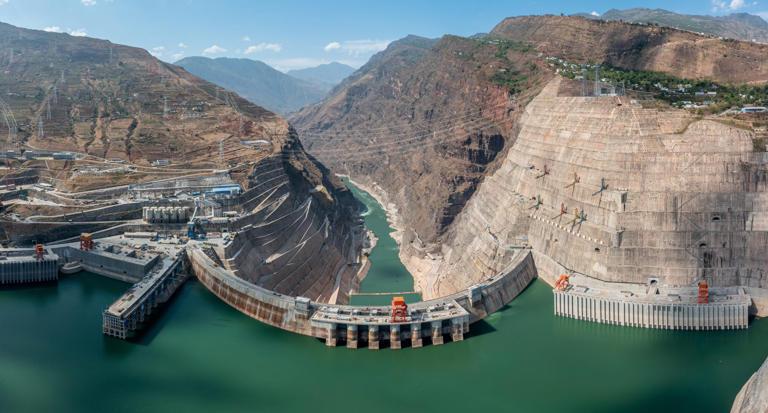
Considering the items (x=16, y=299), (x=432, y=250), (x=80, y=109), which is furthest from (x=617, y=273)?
(x=80, y=109)

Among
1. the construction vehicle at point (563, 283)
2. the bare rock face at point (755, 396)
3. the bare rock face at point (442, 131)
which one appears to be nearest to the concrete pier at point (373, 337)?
the construction vehicle at point (563, 283)

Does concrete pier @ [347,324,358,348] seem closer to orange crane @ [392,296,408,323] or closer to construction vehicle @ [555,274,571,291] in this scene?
orange crane @ [392,296,408,323]

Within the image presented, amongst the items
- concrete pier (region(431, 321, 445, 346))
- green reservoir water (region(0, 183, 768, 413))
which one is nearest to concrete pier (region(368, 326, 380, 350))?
green reservoir water (region(0, 183, 768, 413))

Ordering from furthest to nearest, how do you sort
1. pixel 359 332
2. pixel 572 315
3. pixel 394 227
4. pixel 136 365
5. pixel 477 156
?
1. pixel 394 227
2. pixel 477 156
3. pixel 572 315
4. pixel 359 332
5. pixel 136 365

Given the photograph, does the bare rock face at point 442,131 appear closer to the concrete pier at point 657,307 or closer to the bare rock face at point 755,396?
the concrete pier at point 657,307

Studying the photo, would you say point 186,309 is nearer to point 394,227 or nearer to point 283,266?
point 283,266

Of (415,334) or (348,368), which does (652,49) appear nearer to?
(415,334)

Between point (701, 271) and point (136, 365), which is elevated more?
point (701, 271)

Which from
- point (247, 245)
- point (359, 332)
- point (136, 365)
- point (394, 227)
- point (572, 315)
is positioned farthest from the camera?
point (394, 227)
